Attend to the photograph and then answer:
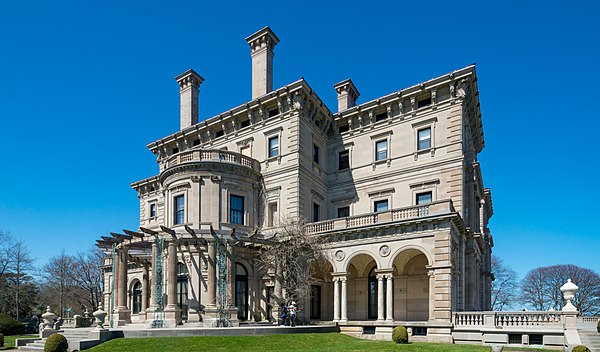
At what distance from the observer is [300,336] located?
73.3 ft

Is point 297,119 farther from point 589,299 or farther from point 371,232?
point 589,299

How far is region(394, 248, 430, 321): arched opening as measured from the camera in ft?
90.7

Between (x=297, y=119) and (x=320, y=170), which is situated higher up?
(x=297, y=119)

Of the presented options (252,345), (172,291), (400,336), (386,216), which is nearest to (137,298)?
(172,291)

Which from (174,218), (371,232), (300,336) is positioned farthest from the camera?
(174,218)

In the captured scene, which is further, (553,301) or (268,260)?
(553,301)

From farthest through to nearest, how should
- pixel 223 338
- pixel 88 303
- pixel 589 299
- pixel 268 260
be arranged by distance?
1. pixel 589 299
2. pixel 88 303
3. pixel 268 260
4. pixel 223 338

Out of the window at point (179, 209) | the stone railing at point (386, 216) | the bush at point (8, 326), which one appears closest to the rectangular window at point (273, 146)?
the stone railing at point (386, 216)

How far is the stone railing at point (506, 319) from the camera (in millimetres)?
20547

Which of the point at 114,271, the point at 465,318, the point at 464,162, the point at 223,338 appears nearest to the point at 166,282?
the point at 114,271

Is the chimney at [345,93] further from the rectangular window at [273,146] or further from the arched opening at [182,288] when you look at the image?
the arched opening at [182,288]

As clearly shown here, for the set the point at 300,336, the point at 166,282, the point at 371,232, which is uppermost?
the point at 371,232

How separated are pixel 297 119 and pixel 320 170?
4856 millimetres

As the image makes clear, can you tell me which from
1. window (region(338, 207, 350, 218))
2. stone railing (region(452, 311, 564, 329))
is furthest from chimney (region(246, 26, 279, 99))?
stone railing (region(452, 311, 564, 329))
